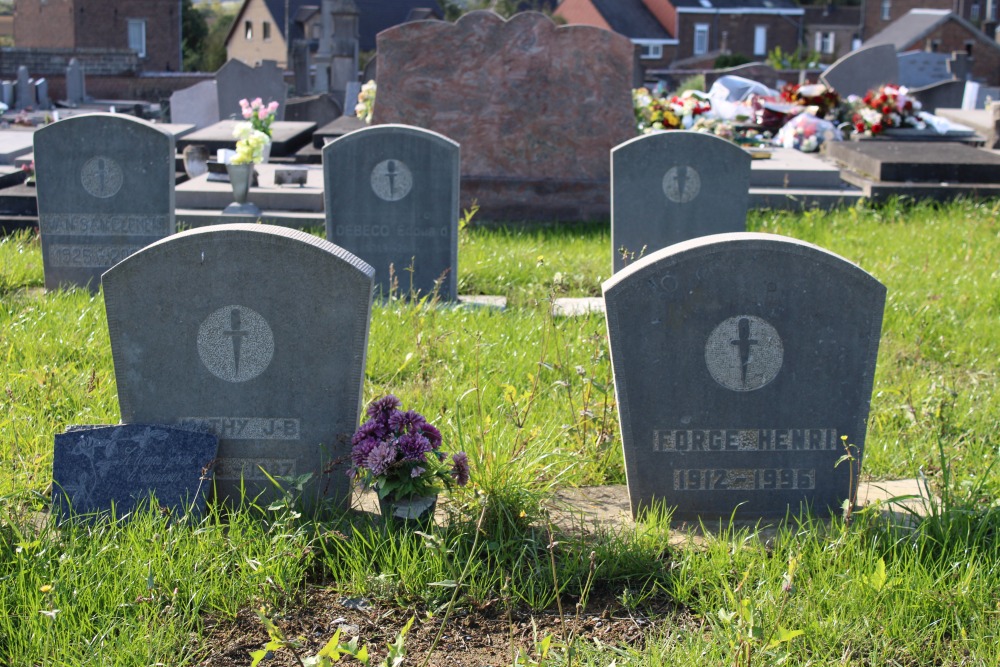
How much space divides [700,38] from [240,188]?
47737 millimetres

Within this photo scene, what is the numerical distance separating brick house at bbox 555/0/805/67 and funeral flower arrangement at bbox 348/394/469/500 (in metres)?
49.6

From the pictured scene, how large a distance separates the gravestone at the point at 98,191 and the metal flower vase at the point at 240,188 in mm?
1767

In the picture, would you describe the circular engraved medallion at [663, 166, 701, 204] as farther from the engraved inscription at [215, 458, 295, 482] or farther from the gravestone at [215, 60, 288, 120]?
the gravestone at [215, 60, 288, 120]

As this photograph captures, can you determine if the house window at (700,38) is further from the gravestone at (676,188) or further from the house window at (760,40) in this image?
the gravestone at (676,188)

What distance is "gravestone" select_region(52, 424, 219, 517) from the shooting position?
3490 millimetres

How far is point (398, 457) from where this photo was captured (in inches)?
134

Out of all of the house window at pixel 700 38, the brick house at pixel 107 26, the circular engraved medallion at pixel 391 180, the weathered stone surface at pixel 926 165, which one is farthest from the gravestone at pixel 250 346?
the house window at pixel 700 38

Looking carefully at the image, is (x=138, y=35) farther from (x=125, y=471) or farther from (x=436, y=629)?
(x=436, y=629)

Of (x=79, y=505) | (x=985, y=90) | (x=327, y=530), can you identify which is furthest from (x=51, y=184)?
(x=985, y=90)

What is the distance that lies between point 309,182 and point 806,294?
23.2ft

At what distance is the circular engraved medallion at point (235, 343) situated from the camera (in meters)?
3.63

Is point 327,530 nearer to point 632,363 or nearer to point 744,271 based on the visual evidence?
point 632,363

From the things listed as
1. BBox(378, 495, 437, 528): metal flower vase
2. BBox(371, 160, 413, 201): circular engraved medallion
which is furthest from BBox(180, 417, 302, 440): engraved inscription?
BBox(371, 160, 413, 201): circular engraved medallion

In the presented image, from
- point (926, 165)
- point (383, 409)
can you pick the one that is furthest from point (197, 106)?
point (383, 409)
